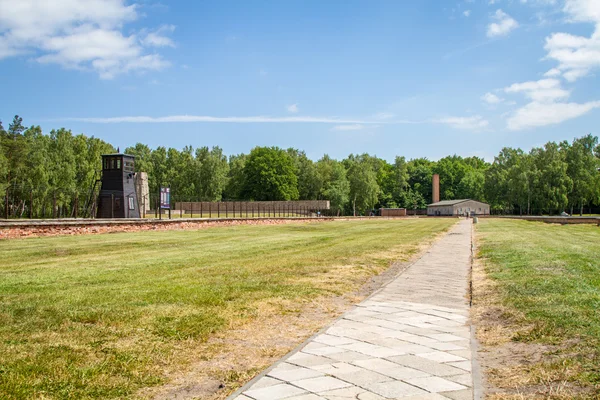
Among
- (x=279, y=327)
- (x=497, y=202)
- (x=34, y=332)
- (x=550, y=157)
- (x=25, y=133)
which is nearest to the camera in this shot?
(x=34, y=332)

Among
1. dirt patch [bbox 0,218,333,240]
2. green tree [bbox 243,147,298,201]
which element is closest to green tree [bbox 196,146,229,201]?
green tree [bbox 243,147,298,201]

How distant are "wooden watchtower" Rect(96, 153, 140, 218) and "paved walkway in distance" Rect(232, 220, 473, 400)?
2977 cm

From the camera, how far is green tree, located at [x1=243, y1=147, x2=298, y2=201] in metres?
87.6

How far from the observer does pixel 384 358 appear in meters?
4.57

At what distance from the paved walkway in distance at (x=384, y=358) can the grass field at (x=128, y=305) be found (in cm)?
98

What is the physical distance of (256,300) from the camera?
23.5 feet

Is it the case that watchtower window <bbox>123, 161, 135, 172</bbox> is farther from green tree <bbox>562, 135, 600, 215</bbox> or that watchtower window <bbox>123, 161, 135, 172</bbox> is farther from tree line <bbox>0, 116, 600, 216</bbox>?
green tree <bbox>562, 135, 600, 215</bbox>

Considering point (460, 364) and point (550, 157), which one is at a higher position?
point (550, 157)

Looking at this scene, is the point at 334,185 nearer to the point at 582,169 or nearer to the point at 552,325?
the point at 582,169

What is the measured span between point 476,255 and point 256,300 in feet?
32.6

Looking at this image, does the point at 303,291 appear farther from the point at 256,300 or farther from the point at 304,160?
the point at 304,160

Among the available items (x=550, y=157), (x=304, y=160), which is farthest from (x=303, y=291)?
(x=304, y=160)

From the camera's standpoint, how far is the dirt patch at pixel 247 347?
12.7 feet

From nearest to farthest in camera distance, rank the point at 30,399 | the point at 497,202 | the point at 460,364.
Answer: the point at 30,399 < the point at 460,364 < the point at 497,202
